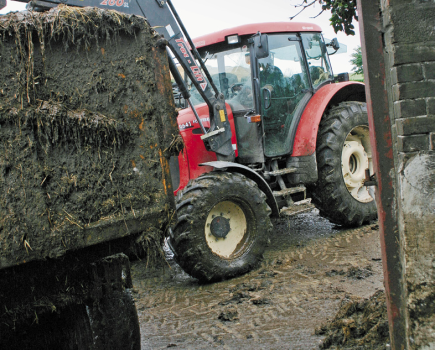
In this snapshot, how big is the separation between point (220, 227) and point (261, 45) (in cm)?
206

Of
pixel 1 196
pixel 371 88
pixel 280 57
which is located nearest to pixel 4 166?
pixel 1 196

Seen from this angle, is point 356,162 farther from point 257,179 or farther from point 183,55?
point 183,55

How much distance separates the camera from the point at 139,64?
6.82 feet

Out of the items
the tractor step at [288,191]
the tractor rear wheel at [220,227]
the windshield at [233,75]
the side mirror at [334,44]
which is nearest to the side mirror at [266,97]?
the windshield at [233,75]

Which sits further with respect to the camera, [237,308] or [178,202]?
[178,202]

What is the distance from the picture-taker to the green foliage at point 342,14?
3.60 m

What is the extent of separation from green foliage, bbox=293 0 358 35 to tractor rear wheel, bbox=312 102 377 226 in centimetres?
178

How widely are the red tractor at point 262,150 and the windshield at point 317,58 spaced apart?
14 millimetres

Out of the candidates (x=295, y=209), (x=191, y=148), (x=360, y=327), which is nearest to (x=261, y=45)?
(x=191, y=148)

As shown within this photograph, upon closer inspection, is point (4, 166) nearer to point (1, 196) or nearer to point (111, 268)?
point (1, 196)

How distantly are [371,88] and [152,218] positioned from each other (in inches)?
50.5

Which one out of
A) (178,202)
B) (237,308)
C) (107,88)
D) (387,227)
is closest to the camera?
(107,88)

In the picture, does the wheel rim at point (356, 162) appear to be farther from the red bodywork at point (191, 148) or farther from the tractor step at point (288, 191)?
the red bodywork at point (191, 148)

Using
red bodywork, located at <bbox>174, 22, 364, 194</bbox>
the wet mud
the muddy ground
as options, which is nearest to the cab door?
red bodywork, located at <bbox>174, 22, 364, 194</bbox>
